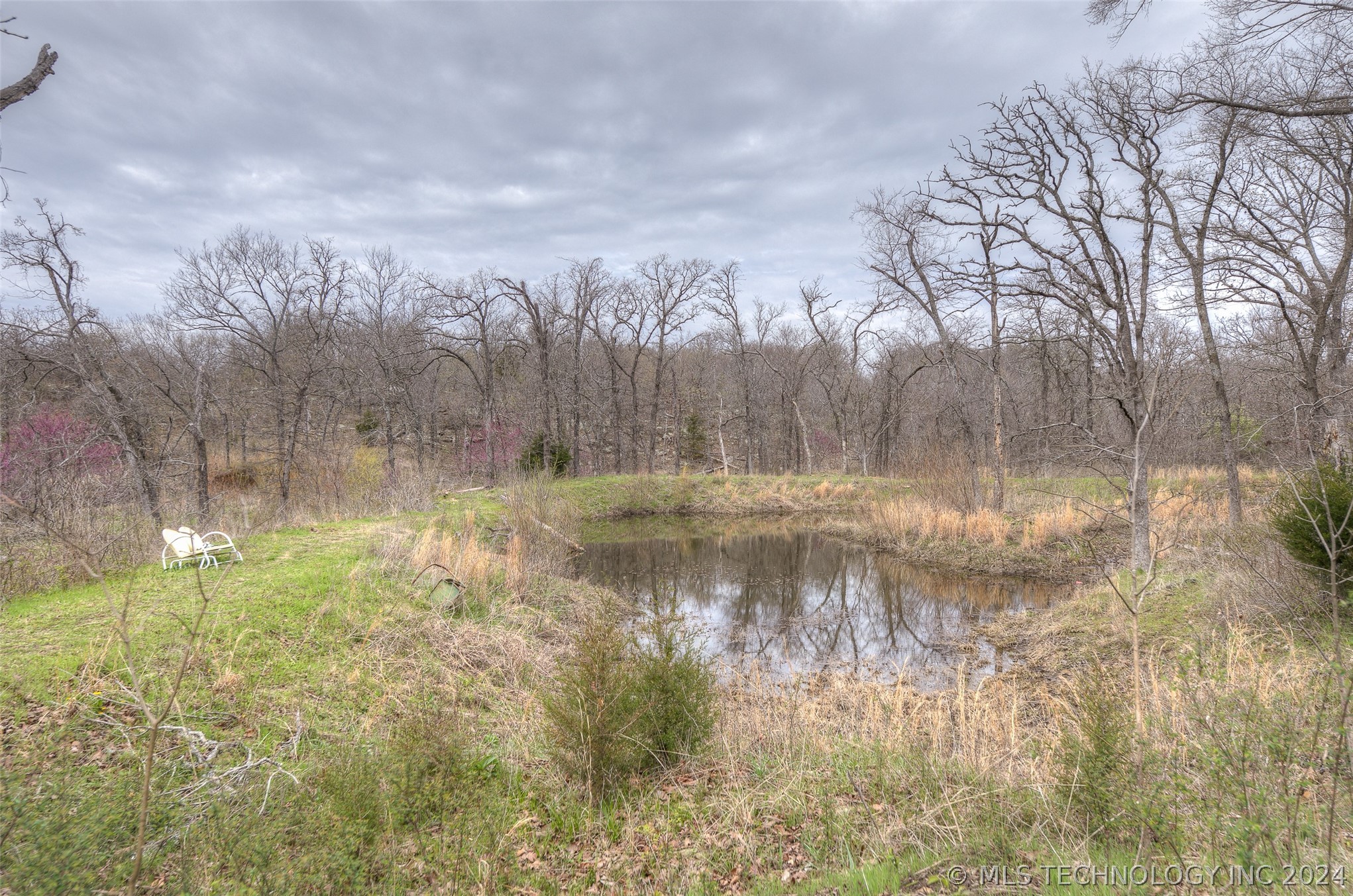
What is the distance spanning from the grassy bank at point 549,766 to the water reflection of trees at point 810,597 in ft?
7.01

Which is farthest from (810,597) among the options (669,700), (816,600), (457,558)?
(669,700)

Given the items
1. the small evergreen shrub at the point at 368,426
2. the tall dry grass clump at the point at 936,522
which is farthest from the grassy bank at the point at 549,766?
the small evergreen shrub at the point at 368,426

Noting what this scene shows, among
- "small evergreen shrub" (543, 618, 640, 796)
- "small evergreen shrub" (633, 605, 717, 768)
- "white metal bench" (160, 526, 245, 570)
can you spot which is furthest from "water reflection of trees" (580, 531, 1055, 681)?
"white metal bench" (160, 526, 245, 570)

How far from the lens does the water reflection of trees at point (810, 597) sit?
9.20 meters

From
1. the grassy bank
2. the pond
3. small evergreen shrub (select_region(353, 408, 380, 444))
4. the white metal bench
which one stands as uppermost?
small evergreen shrub (select_region(353, 408, 380, 444))

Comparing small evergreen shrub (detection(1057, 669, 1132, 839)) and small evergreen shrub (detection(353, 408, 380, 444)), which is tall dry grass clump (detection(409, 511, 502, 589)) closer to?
small evergreen shrub (detection(1057, 669, 1132, 839))

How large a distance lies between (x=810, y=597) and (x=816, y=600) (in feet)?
0.74

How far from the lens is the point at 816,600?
12078mm

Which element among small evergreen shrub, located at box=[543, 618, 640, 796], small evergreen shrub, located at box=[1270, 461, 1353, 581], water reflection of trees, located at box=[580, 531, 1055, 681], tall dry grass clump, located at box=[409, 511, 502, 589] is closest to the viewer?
small evergreen shrub, located at box=[543, 618, 640, 796]

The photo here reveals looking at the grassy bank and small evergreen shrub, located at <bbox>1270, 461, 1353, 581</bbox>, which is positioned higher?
small evergreen shrub, located at <bbox>1270, 461, 1353, 581</bbox>

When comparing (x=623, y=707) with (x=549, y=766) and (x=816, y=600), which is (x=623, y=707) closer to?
(x=549, y=766)

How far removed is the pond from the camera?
337 inches

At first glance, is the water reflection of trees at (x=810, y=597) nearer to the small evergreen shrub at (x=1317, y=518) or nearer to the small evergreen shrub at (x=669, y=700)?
the small evergreen shrub at (x=669, y=700)

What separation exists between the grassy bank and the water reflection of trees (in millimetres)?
2137
